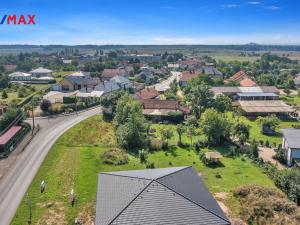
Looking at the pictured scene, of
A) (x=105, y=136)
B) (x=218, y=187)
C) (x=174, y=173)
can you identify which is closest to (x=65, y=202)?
(x=174, y=173)

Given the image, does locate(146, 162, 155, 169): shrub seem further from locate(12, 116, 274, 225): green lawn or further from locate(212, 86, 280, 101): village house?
locate(212, 86, 280, 101): village house

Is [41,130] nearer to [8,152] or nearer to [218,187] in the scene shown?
[8,152]

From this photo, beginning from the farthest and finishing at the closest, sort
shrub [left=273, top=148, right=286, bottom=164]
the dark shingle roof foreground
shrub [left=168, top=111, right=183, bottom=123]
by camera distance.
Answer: shrub [left=168, top=111, right=183, bottom=123], shrub [left=273, top=148, right=286, bottom=164], the dark shingle roof foreground

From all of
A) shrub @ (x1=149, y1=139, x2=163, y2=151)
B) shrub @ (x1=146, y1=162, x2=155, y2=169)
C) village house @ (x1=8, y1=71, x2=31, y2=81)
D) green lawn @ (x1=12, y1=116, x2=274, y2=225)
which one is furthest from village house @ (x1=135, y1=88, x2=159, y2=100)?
village house @ (x1=8, y1=71, x2=31, y2=81)

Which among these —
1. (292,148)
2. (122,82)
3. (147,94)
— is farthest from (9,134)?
(122,82)

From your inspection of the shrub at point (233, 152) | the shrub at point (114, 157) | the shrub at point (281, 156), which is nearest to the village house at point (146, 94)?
the shrub at point (114, 157)

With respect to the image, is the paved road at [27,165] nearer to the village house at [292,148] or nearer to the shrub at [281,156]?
the shrub at [281,156]

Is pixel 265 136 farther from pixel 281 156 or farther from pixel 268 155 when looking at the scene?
pixel 281 156
